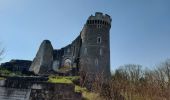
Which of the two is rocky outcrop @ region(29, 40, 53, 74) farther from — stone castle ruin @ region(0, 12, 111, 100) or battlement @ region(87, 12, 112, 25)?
battlement @ region(87, 12, 112, 25)

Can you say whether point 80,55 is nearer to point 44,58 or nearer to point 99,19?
point 44,58

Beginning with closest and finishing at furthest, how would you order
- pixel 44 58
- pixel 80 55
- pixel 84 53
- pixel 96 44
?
pixel 96 44 → pixel 84 53 → pixel 80 55 → pixel 44 58

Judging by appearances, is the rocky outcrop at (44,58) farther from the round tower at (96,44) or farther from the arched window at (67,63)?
the round tower at (96,44)

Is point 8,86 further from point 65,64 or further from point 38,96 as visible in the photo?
point 65,64

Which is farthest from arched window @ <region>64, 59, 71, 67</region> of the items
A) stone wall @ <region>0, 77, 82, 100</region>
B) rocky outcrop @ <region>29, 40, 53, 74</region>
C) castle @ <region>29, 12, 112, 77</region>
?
stone wall @ <region>0, 77, 82, 100</region>

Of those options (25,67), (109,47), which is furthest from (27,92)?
(25,67)

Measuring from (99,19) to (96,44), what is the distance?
5.21 meters

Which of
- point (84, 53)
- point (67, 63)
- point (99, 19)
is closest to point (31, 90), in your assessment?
point (84, 53)

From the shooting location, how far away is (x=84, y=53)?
49.2 m

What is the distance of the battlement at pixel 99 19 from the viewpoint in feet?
167

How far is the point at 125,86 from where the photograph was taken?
1060cm

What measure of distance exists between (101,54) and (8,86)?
39171 mm

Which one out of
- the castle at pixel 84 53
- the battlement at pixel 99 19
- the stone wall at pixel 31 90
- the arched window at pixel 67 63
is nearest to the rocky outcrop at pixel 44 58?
the castle at pixel 84 53

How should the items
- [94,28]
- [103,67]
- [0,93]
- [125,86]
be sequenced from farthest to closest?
[94,28], [103,67], [125,86], [0,93]
